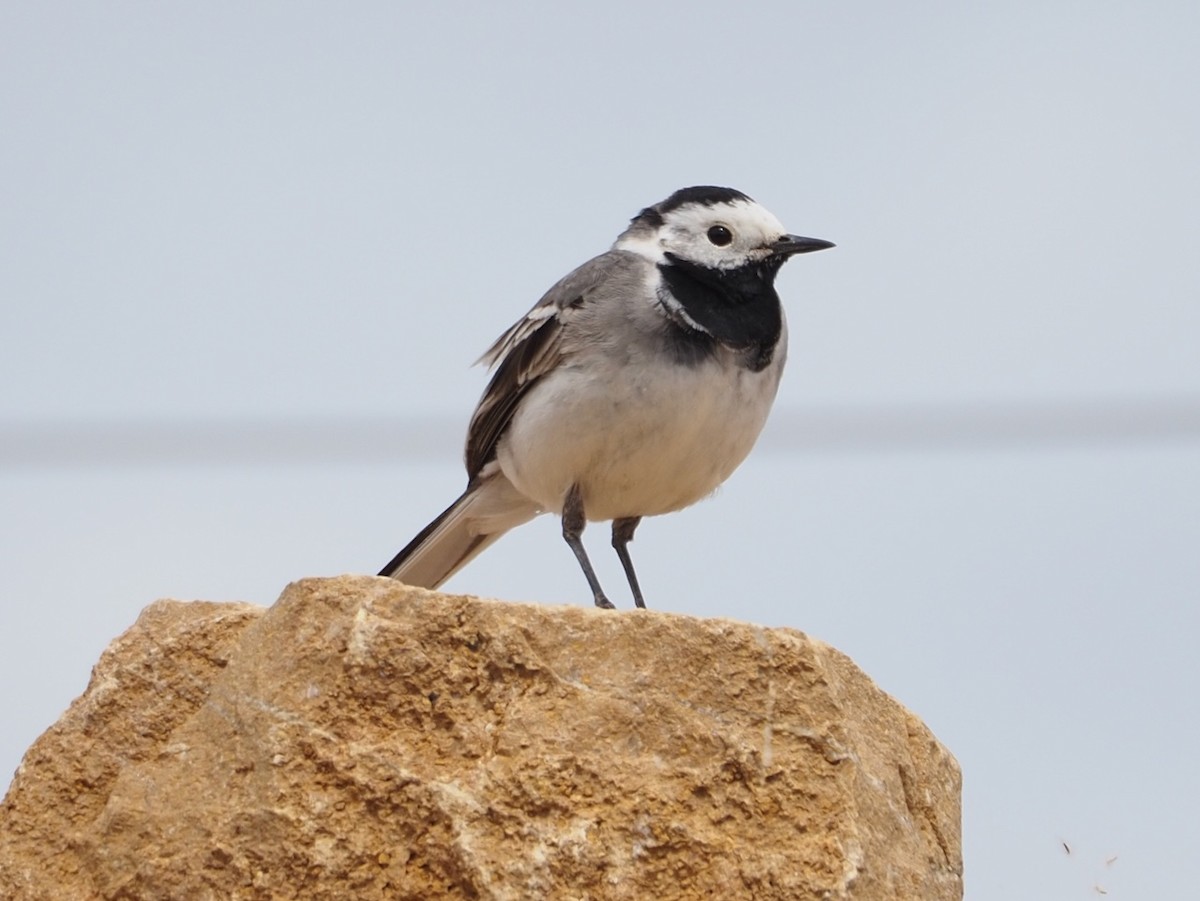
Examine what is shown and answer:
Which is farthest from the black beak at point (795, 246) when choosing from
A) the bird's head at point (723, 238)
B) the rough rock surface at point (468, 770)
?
the rough rock surface at point (468, 770)

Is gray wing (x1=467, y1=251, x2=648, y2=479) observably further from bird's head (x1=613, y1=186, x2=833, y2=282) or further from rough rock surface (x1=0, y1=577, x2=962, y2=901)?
rough rock surface (x1=0, y1=577, x2=962, y2=901)

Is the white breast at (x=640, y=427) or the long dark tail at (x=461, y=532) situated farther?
the long dark tail at (x=461, y=532)

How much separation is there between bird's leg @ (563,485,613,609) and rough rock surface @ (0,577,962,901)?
303 centimetres

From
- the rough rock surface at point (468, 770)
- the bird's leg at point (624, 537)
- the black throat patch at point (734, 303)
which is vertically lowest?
the bird's leg at point (624, 537)

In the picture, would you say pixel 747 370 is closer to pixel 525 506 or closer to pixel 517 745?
pixel 525 506

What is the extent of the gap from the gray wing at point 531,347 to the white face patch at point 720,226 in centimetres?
20

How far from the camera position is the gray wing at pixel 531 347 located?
27.1ft

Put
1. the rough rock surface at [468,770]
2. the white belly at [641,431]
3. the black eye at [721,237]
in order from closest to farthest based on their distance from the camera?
the rough rock surface at [468,770] → the white belly at [641,431] → the black eye at [721,237]

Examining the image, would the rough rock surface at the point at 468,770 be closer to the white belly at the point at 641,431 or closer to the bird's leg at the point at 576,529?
the white belly at the point at 641,431

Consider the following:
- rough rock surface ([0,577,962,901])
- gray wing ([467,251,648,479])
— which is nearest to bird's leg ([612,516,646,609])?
gray wing ([467,251,648,479])

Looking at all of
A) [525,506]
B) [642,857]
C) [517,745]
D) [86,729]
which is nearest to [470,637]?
[517,745]

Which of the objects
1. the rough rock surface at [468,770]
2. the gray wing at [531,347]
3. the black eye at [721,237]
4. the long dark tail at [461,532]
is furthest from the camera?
the long dark tail at [461,532]

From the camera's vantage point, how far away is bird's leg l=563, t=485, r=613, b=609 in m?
8.34

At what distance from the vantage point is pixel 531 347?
845cm
